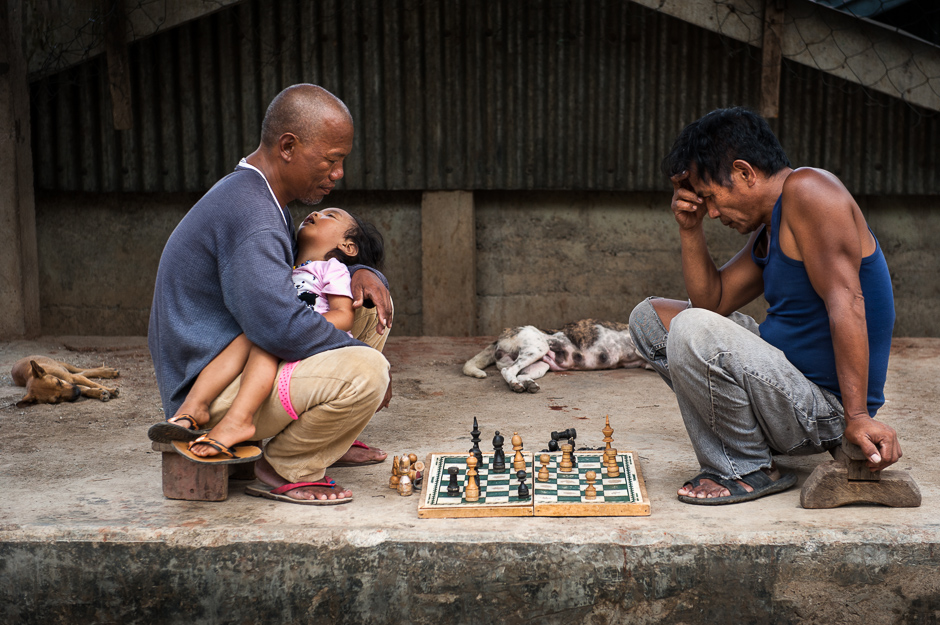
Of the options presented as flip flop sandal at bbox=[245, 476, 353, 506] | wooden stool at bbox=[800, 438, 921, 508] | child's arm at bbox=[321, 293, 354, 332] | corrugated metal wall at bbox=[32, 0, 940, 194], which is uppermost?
corrugated metal wall at bbox=[32, 0, 940, 194]

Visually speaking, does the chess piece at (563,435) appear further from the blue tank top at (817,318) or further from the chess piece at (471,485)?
the blue tank top at (817,318)

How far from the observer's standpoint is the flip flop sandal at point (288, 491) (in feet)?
10.5

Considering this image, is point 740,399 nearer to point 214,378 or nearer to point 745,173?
point 745,173

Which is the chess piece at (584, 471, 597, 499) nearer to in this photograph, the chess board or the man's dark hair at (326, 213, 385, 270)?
the chess board

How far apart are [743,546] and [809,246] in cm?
Result: 104

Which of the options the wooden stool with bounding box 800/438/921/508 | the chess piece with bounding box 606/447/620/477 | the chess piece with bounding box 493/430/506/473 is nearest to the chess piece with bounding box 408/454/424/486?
the chess piece with bounding box 493/430/506/473

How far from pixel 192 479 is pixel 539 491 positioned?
1.30m

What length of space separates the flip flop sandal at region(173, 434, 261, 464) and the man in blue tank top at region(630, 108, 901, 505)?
1.58 meters

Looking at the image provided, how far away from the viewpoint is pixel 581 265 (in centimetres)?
809

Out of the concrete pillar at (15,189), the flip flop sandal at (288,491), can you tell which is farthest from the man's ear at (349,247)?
the concrete pillar at (15,189)

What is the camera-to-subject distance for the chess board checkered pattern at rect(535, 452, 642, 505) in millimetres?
3145

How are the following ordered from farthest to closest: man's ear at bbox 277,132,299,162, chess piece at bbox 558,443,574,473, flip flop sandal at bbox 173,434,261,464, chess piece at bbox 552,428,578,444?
chess piece at bbox 552,428,578,444 < chess piece at bbox 558,443,574,473 < man's ear at bbox 277,132,299,162 < flip flop sandal at bbox 173,434,261,464

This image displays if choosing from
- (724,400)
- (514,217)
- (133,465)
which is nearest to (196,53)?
(514,217)

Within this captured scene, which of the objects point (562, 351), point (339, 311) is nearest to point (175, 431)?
point (339, 311)
